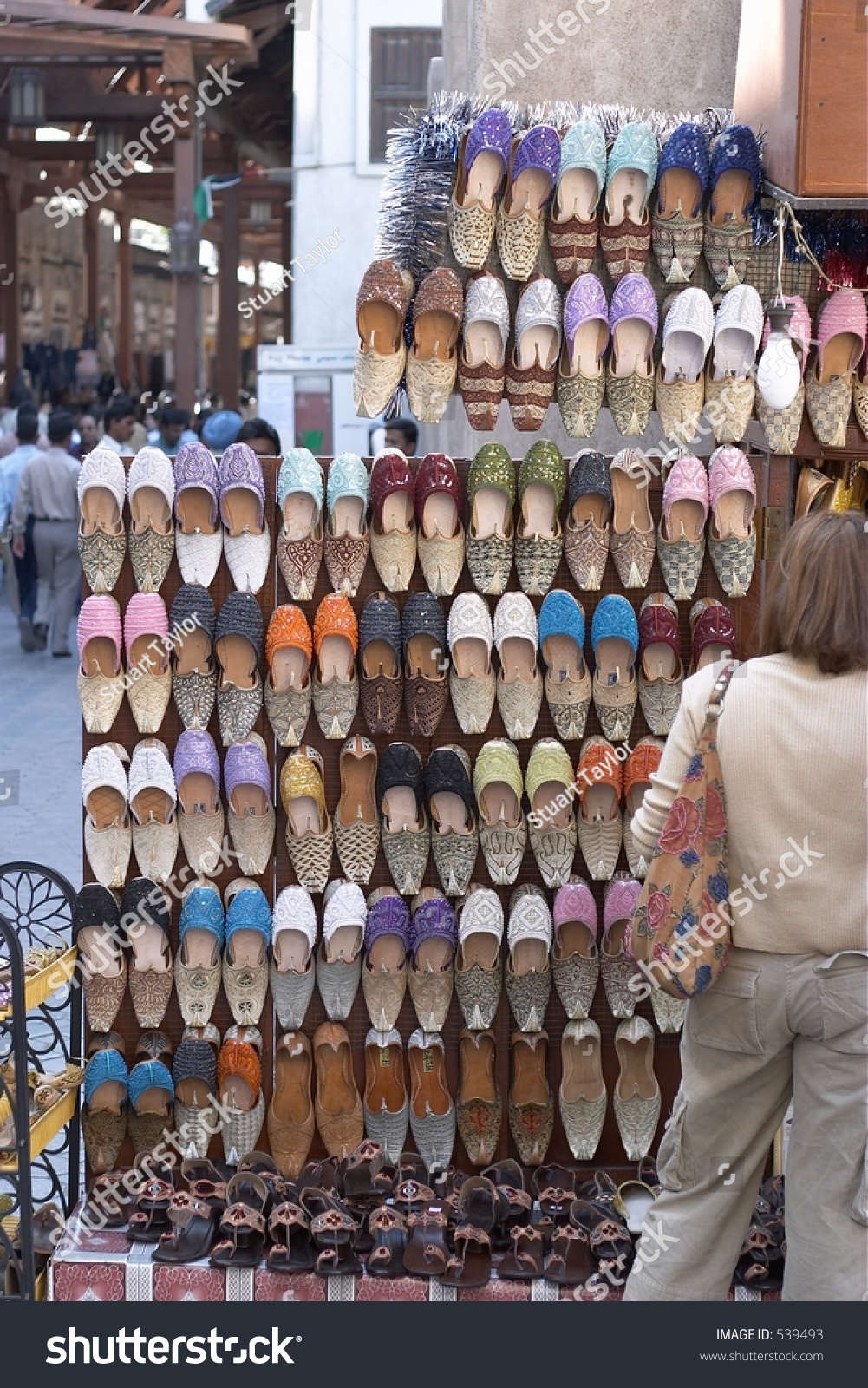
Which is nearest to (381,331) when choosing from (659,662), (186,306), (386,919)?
(659,662)

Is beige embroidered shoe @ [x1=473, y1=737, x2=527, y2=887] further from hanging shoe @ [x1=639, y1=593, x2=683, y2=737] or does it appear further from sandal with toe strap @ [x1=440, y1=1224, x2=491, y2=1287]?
Answer: sandal with toe strap @ [x1=440, y1=1224, x2=491, y2=1287]

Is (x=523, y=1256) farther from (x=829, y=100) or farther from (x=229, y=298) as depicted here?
(x=229, y=298)

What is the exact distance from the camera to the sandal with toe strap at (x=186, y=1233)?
3256 mm

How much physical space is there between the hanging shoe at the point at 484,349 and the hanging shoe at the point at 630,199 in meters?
0.28

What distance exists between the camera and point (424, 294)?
3.53 metres

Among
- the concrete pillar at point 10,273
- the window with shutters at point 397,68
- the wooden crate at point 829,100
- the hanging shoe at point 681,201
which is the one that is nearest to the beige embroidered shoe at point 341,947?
the hanging shoe at point 681,201

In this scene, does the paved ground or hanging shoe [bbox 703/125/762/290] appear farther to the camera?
the paved ground

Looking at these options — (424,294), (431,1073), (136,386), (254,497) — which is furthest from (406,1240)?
(136,386)

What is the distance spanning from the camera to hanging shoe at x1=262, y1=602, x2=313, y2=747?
138 inches

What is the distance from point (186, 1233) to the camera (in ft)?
10.8

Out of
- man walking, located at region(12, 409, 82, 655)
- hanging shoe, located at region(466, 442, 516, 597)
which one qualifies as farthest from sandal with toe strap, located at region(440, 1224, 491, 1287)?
man walking, located at region(12, 409, 82, 655)

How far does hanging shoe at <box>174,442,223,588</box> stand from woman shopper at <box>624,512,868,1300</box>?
1.30 meters

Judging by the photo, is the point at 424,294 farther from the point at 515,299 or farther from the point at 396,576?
the point at 396,576

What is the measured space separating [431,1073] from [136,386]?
2709 cm
